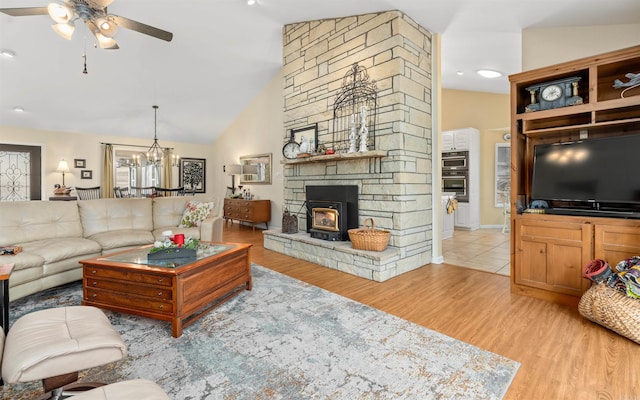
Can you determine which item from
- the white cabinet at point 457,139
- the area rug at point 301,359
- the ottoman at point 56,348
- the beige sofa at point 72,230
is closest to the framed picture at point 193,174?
the beige sofa at point 72,230

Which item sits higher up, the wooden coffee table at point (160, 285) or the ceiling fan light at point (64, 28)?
the ceiling fan light at point (64, 28)

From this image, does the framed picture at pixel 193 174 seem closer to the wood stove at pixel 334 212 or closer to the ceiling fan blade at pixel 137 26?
the wood stove at pixel 334 212

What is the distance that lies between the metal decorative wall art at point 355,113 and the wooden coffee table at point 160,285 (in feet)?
7.50

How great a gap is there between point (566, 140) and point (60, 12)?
474cm

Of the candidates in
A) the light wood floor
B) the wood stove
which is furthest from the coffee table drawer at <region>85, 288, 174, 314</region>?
the wood stove

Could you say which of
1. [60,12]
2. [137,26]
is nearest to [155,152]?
[137,26]

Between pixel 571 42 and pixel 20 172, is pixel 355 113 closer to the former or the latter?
pixel 571 42

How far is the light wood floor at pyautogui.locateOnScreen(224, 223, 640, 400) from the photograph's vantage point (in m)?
1.69

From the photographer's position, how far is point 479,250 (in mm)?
5016

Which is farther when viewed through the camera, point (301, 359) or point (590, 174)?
point (590, 174)

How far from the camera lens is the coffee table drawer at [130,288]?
2.29 metres

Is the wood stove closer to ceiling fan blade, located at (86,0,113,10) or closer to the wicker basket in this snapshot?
the wicker basket

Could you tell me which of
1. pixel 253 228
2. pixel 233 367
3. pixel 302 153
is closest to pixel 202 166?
pixel 253 228

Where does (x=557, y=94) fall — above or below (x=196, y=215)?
above
